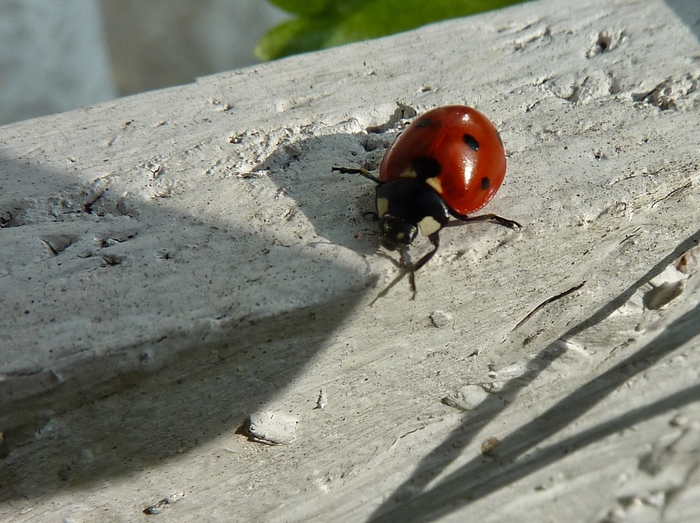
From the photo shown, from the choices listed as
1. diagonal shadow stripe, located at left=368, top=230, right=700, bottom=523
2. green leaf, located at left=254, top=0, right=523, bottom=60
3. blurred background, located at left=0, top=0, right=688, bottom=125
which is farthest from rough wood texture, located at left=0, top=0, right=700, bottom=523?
green leaf, located at left=254, top=0, right=523, bottom=60

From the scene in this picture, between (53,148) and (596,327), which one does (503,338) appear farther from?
(53,148)

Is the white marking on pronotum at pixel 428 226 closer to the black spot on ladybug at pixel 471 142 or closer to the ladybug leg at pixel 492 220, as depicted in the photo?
the ladybug leg at pixel 492 220

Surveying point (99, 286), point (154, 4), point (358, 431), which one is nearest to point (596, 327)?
point (358, 431)

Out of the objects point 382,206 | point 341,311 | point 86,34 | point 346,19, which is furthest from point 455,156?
point 86,34

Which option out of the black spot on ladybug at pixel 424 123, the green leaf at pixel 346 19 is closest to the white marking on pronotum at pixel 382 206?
the black spot on ladybug at pixel 424 123

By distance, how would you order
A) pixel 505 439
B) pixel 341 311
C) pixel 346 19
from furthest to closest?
pixel 346 19 → pixel 505 439 → pixel 341 311

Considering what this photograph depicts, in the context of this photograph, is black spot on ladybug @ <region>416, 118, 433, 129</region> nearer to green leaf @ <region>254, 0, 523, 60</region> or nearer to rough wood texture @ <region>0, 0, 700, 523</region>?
rough wood texture @ <region>0, 0, 700, 523</region>

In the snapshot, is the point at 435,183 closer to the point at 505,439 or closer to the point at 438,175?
the point at 438,175
